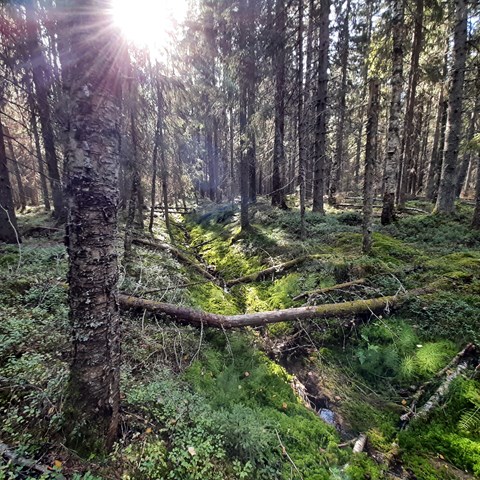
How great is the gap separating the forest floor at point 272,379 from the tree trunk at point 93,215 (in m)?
0.29

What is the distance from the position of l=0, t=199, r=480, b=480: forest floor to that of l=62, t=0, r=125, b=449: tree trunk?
0.29 metres

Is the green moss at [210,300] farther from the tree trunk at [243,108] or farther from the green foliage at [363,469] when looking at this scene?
the tree trunk at [243,108]

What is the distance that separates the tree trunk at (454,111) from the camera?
9219 mm

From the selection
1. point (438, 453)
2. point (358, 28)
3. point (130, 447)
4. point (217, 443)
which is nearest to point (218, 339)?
point (217, 443)

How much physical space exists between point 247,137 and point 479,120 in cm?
1954

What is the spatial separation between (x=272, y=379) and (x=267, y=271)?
3926mm

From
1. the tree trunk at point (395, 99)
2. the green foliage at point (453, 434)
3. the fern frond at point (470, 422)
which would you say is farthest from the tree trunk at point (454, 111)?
the fern frond at point (470, 422)

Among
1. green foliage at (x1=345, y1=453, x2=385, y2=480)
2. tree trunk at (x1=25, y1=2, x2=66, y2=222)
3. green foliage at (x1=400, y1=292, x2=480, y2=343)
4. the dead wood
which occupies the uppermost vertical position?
tree trunk at (x1=25, y1=2, x2=66, y2=222)

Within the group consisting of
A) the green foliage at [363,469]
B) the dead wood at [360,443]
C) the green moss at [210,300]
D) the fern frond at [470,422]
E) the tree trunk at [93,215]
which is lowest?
the dead wood at [360,443]

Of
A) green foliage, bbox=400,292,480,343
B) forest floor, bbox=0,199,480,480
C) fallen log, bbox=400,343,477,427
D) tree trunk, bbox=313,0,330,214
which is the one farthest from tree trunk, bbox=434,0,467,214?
fallen log, bbox=400,343,477,427

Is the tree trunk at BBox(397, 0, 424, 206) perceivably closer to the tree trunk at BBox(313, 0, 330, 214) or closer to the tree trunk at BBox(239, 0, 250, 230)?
the tree trunk at BBox(313, 0, 330, 214)

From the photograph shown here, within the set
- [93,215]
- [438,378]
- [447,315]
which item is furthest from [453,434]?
[93,215]

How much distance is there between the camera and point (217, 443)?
9.16 feet

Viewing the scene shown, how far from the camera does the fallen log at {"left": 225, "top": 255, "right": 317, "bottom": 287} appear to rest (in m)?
7.49
